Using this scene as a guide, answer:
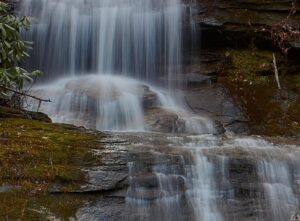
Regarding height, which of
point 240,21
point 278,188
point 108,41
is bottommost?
point 108,41

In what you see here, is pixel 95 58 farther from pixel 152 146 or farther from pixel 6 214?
pixel 6 214

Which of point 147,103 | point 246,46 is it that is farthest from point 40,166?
point 246,46

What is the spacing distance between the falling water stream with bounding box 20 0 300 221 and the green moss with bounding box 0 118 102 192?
1.96ft

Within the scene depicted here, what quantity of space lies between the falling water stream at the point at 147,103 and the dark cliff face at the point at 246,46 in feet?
1.68

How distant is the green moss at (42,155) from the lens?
498 centimetres

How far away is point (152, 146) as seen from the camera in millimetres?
5980

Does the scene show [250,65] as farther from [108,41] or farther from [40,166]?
[40,166]

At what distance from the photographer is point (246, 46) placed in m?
10.9

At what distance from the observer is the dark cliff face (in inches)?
397

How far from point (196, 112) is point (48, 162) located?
4.60m

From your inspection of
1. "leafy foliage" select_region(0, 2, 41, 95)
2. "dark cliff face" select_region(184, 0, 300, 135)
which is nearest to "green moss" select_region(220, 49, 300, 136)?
"dark cliff face" select_region(184, 0, 300, 135)

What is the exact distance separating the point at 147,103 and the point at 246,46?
2.90 metres

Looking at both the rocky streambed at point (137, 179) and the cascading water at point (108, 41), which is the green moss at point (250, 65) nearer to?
the cascading water at point (108, 41)

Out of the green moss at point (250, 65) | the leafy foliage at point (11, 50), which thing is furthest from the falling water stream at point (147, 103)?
the leafy foliage at point (11, 50)
